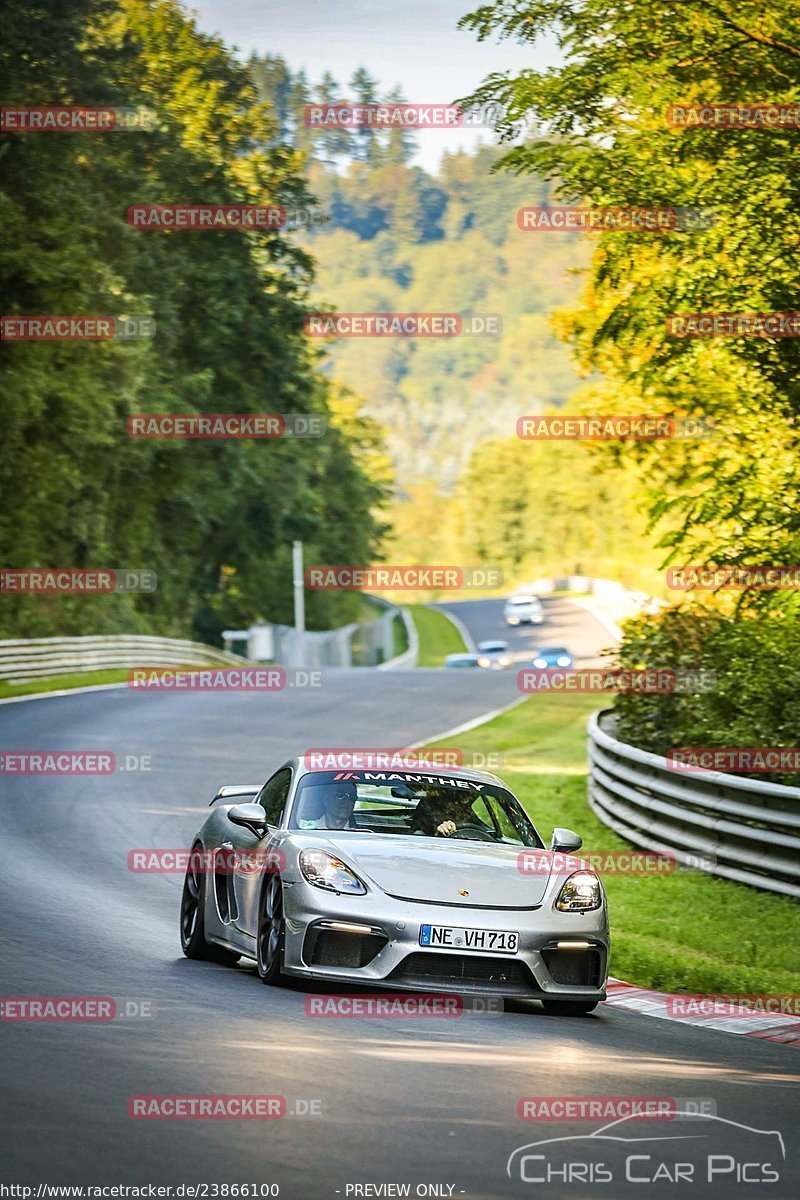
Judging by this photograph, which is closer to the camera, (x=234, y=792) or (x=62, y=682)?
(x=234, y=792)

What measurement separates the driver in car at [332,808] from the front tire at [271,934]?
478 millimetres

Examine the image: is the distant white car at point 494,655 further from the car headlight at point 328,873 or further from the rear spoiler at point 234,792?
the car headlight at point 328,873

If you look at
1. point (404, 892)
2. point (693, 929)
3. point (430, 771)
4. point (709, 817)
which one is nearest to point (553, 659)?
point (709, 817)

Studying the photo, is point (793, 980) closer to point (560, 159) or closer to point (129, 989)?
point (129, 989)

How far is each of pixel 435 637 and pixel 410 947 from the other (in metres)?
103

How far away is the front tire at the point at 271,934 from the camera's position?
9453 millimetres

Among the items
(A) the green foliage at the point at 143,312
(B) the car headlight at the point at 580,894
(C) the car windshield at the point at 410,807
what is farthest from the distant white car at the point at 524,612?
(B) the car headlight at the point at 580,894

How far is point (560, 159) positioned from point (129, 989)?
A: 12.5 metres

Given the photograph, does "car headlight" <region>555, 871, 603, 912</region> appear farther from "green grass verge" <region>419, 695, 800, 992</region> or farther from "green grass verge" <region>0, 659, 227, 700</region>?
"green grass verge" <region>0, 659, 227, 700</region>

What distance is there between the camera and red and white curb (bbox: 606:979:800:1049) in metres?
9.55

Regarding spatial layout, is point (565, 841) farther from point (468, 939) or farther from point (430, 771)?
point (468, 939)

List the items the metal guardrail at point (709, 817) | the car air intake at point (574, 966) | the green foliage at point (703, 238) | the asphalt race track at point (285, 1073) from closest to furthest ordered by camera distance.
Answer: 1. the asphalt race track at point (285, 1073)
2. the car air intake at point (574, 966)
3. the metal guardrail at point (709, 817)
4. the green foliage at point (703, 238)

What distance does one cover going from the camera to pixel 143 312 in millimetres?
50250

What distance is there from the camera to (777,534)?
1903 cm
